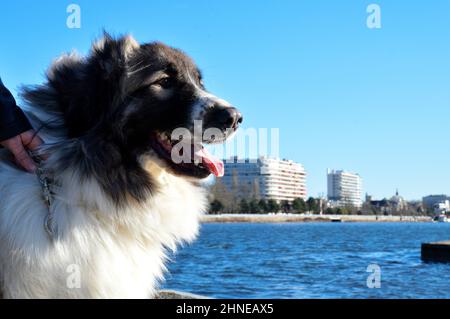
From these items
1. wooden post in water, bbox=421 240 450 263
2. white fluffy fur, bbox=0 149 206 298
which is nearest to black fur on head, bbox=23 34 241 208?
white fluffy fur, bbox=0 149 206 298

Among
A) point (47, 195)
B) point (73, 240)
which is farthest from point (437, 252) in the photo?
point (47, 195)

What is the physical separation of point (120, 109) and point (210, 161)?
904 mm

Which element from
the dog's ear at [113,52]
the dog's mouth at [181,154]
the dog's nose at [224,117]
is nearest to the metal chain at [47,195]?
the dog's mouth at [181,154]

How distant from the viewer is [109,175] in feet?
15.4

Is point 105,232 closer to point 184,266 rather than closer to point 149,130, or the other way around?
point 149,130

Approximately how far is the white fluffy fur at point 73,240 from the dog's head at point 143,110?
0.24 meters

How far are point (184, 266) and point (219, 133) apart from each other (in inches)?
1325

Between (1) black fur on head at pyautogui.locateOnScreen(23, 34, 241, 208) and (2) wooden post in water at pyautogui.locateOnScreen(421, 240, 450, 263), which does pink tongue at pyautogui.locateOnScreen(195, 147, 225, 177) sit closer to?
(1) black fur on head at pyautogui.locateOnScreen(23, 34, 241, 208)

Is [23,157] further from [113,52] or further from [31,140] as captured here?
[113,52]

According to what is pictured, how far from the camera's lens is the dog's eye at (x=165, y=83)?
5075 mm

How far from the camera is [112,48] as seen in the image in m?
5.14

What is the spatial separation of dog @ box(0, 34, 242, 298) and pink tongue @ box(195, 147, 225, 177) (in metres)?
0.01

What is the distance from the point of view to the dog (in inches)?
176

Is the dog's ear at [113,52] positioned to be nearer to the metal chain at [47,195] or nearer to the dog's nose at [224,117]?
the dog's nose at [224,117]
